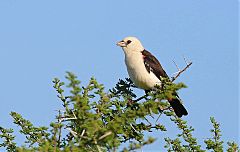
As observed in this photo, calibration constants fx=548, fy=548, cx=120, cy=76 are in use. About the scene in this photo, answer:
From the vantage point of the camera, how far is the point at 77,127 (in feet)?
16.1

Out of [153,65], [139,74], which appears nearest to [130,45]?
[153,65]

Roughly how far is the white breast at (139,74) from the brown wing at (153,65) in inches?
2.6

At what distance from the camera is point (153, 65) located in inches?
343

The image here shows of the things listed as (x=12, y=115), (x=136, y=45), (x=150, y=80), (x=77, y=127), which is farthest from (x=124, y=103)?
(x=136, y=45)

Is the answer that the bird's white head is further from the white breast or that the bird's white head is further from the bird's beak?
the white breast

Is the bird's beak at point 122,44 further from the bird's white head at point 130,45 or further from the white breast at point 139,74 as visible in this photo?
the white breast at point 139,74

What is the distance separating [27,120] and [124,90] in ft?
5.09

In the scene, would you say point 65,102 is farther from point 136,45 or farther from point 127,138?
point 136,45

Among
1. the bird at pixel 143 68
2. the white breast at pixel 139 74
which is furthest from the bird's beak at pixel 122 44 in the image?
the white breast at pixel 139 74

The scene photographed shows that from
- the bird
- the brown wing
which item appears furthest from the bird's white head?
the brown wing

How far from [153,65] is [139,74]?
43 centimetres

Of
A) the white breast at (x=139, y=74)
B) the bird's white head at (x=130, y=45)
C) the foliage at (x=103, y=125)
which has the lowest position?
the foliage at (x=103, y=125)

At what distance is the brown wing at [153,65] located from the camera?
28.4 ft

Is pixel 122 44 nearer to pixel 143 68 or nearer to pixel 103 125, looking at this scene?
pixel 143 68
